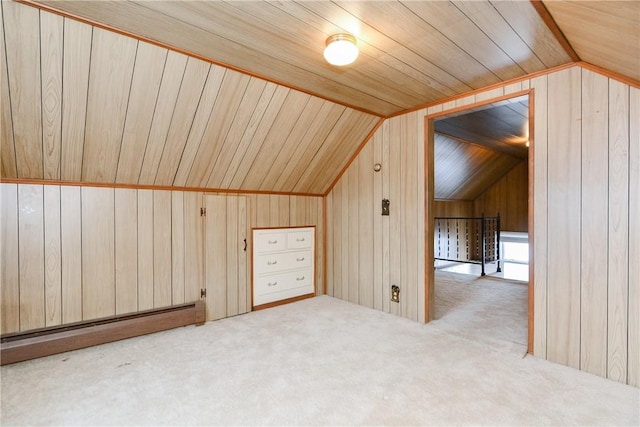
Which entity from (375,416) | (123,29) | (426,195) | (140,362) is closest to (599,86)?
(426,195)

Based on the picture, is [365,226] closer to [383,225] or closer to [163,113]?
[383,225]

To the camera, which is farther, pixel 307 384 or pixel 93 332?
pixel 93 332

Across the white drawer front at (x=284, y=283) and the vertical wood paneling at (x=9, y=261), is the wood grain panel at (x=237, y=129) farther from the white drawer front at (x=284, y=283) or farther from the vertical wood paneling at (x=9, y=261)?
the vertical wood paneling at (x=9, y=261)

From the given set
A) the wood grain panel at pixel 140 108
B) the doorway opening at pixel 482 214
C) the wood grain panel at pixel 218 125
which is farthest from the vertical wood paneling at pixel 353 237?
the wood grain panel at pixel 140 108

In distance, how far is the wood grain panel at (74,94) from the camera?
68.7 inches

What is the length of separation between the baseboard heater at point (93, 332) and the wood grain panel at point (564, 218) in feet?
9.52

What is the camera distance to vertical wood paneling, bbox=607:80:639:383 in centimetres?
198

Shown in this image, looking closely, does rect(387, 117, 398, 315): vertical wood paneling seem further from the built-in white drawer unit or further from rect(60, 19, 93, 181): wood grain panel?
rect(60, 19, 93, 181): wood grain panel

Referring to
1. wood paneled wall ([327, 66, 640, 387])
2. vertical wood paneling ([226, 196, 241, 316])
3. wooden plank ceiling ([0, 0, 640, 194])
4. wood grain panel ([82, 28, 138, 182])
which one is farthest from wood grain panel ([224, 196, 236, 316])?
wood paneled wall ([327, 66, 640, 387])

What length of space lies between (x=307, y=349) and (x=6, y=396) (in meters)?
1.83

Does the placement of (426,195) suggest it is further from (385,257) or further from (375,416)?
(375,416)

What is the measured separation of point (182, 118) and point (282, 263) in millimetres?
1945

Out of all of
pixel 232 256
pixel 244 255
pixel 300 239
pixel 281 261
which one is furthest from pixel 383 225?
pixel 232 256

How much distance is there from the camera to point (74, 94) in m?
1.99
